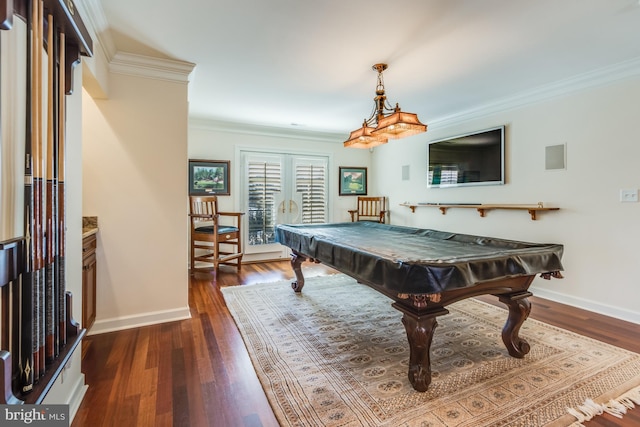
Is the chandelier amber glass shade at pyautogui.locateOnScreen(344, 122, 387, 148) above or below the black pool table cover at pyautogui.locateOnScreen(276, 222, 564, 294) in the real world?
above

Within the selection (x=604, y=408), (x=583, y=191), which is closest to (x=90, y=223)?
(x=604, y=408)

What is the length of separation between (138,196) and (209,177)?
224 centimetres

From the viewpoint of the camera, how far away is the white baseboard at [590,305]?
268 cm

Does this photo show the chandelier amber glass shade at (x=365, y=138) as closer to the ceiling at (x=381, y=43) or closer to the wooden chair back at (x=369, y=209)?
the ceiling at (x=381, y=43)

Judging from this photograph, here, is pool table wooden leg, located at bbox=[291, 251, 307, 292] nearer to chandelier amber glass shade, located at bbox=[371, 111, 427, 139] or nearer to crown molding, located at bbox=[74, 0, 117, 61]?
chandelier amber glass shade, located at bbox=[371, 111, 427, 139]

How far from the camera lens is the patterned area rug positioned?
1.48m

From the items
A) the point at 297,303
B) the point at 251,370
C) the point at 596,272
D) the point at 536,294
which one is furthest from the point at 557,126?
the point at 251,370

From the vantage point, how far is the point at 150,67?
2.55 m

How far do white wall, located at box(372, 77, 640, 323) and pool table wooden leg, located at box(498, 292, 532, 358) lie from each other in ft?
5.19

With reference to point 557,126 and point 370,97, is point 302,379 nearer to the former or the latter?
point 370,97

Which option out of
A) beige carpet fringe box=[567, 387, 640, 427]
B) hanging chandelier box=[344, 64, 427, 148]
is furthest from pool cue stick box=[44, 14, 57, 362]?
beige carpet fringe box=[567, 387, 640, 427]

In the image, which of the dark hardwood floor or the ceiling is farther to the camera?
the ceiling

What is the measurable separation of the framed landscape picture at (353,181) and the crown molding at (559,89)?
210 cm

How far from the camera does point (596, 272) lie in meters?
2.91
